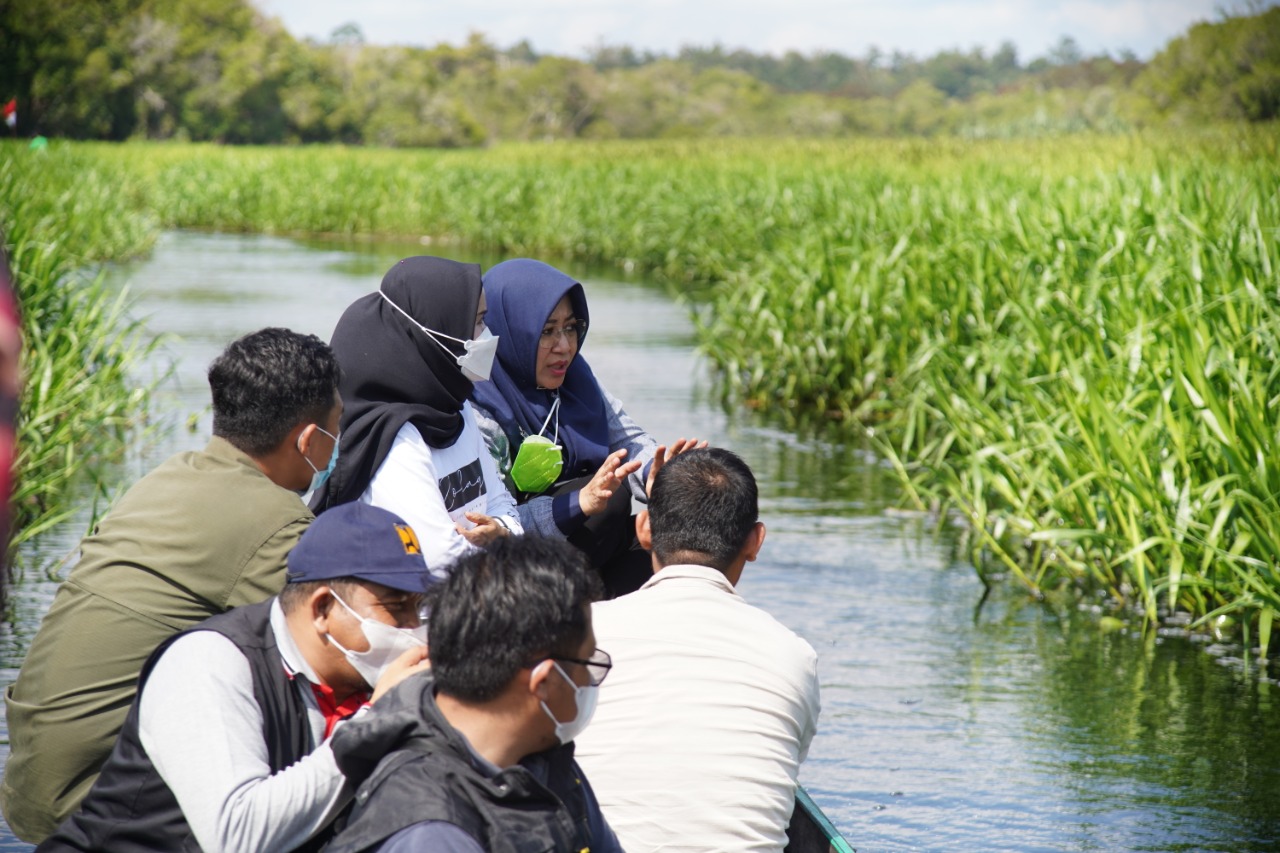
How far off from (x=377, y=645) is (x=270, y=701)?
0.56 feet

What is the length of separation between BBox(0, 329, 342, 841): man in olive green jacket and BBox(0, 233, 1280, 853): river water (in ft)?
5.30

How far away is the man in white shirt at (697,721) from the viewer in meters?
2.36

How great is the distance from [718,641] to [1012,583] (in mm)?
4287

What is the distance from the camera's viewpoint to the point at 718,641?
2.48 m

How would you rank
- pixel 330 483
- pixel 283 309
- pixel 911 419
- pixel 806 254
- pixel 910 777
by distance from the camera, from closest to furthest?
pixel 330 483 → pixel 910 777 → pixel 911 419 → pixel 806 254 → pixel 283 309

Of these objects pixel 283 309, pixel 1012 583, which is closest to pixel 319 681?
pixel 1012 583

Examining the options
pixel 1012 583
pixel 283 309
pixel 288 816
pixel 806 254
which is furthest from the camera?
pixel 283 309

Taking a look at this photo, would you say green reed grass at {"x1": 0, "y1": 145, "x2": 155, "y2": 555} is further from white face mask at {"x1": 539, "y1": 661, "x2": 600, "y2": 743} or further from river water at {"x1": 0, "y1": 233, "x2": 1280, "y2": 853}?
white face mask at {"x1": 539, "y1": 661, "x2": 600, "y2": 743}

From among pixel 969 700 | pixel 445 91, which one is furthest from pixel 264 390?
pixel 445 91

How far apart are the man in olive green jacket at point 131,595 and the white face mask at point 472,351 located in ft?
2.58

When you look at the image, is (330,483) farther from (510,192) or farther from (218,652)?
(510,192)

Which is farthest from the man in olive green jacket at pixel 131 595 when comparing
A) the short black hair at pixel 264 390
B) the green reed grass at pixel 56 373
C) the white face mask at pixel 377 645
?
the green reed grass at pixel 56 373

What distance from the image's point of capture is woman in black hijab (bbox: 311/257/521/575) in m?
3.17

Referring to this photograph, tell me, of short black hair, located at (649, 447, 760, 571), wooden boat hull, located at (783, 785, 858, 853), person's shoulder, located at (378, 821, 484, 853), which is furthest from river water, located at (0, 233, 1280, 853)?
person's shoulder, located at (378, 821, 484, 853)
